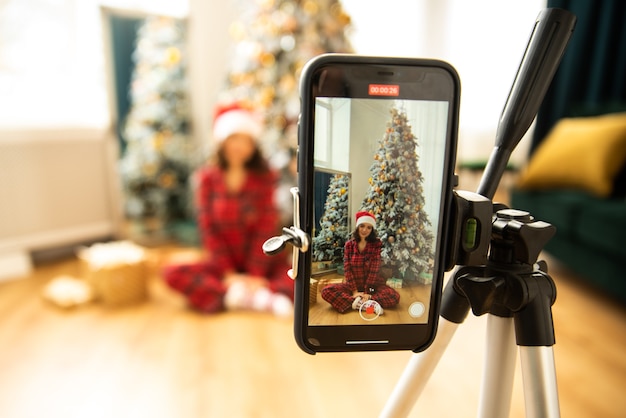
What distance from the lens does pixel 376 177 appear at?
1.51 feet

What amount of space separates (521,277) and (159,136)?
8.78ft

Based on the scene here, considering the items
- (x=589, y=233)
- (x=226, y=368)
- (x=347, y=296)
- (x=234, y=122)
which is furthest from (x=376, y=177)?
(x=589, y=233)

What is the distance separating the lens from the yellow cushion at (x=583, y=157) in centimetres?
209

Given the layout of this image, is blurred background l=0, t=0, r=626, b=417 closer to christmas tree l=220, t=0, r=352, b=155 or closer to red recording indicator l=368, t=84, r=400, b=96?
christmas tree l=220, t=0, r=352, b=155

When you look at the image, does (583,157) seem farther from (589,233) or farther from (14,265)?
(14,265)

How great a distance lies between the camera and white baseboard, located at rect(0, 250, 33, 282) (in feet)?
7.14

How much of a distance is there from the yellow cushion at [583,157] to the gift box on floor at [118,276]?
1.87m

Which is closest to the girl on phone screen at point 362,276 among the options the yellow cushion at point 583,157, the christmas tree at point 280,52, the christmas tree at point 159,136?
the yellow cushion at point 583,157

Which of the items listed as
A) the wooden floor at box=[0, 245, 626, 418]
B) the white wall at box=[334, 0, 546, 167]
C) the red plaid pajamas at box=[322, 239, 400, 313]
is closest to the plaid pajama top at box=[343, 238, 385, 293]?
the red plaid pajamas at box=[322, 239, 400, 313]

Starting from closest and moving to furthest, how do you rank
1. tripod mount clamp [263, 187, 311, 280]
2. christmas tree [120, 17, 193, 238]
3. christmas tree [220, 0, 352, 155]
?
tripod mount clamp [263, 187, 311, 280]
christmas tree [220, 0, 352, 155]
christmas tree [120, 17, 193, 238]

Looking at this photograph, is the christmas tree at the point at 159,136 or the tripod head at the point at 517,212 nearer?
the tripod head at the point at 517,212

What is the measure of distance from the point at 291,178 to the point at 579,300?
1503mm

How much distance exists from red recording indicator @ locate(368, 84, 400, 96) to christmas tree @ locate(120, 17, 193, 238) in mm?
2532

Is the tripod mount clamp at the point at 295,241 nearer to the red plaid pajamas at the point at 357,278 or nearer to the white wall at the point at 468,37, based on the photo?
the red plaid pajamas at the point at 357,278
